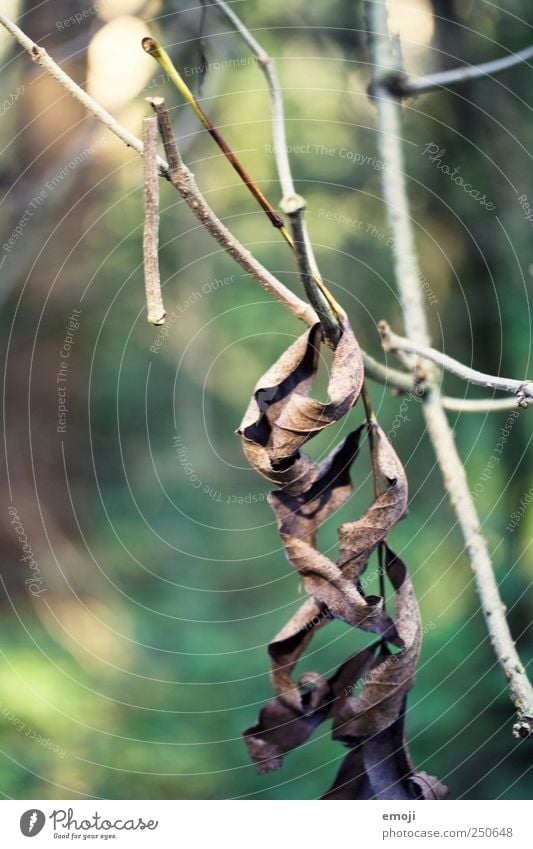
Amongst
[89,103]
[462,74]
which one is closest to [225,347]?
[462,74]

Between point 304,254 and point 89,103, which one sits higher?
point 89,103

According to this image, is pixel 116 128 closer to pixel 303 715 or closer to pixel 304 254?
pixel 304 254

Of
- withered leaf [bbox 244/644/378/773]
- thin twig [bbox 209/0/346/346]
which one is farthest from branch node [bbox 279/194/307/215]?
withered leaf [bbox 244/644/378/773]

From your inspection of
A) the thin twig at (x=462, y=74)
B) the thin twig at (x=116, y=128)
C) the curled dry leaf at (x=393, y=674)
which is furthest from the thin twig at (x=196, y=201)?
the thin twig at (x=462, y=74)

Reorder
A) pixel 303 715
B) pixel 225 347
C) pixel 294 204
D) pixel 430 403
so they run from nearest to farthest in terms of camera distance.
→ pixel 294 204 < pixel 303 715 < pixel 430 403 < pixel 225 347

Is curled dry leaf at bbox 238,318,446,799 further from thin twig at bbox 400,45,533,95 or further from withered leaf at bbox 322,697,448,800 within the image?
thin twig at bbox 400,45,533,95

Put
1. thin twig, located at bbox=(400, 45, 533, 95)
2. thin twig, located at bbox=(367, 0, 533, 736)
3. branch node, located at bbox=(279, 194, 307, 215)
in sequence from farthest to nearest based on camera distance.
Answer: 1. thin twig, located at bbox=(400, 45, 533, 95)
2. thin twig, located at bbox=(367, 0, 533, 736)
3. branch node, located at bbox=(279, 194, 307, 215)
